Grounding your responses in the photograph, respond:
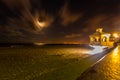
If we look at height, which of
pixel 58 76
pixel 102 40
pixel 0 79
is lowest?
pixel 0 79

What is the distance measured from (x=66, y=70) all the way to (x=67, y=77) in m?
1.11

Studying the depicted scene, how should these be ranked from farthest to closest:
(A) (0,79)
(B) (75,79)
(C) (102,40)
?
(C) (102,40), (A) (0,79), (B) (75,79)

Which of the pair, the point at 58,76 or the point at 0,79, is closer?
the point at 58,76

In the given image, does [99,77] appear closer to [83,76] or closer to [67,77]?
[83,76]

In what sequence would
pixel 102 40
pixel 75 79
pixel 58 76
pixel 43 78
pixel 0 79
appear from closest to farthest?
pixel 43 78 < pixel 58 76 < pixel 75 79 < pixel 0 79 < pixel 102 40

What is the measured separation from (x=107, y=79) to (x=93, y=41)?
189 ft

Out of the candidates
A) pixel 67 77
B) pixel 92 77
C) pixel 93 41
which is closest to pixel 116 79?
pixel 92 77

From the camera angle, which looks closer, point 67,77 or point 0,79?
point 67,77

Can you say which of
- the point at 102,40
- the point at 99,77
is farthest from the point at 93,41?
the point at 99,77

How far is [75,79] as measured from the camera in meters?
10.1

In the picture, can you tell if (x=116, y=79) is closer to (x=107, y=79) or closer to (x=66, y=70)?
(x=107, y=79)

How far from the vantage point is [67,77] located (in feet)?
31.2

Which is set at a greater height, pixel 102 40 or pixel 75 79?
pixel 102 40

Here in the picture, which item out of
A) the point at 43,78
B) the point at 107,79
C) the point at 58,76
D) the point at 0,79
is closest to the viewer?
the point at 43,78
